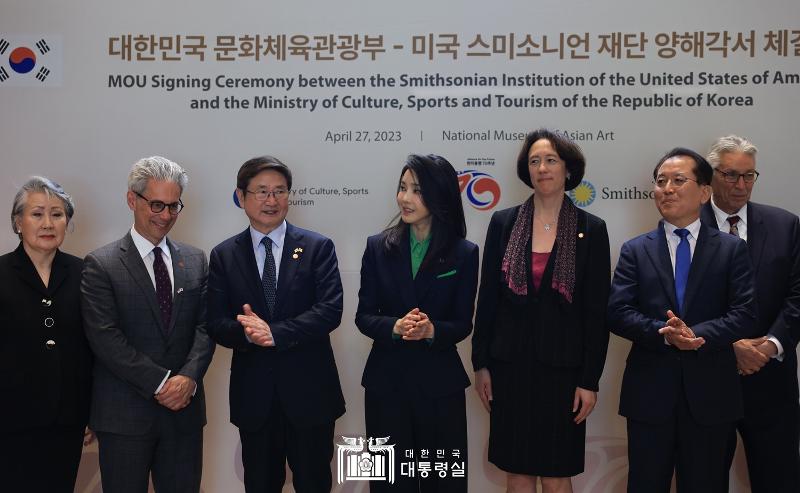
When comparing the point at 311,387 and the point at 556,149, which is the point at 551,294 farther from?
the point at 311,387

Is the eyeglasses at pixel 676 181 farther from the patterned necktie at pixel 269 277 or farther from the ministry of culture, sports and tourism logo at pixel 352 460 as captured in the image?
the ministry of culture, sports and tourism logo at pixel 352 460

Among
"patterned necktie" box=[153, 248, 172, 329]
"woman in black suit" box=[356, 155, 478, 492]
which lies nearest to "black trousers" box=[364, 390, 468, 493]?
"woman in black suit" box=[356, 155, 478, 492]

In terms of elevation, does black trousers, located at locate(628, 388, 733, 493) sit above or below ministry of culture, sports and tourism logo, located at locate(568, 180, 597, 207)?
below

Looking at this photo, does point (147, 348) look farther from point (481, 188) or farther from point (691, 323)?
point (691, 323)

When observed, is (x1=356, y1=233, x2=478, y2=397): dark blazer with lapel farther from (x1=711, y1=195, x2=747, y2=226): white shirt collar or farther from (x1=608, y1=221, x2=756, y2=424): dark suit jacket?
(x1=711, y1=195, x2=747, y2=226): white shirt collar

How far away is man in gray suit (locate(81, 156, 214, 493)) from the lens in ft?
9.73

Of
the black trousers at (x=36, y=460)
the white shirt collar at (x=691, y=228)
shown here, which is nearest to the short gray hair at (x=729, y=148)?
the white shirt collar at (x=691, y=228)

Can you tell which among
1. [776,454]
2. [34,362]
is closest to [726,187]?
[776,454]

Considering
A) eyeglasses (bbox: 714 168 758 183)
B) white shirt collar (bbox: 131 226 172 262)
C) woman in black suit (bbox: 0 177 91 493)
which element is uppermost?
eyeglasses (bbox: 714 168 758 183)

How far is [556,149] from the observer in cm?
320

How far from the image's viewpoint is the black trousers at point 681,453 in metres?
2.93

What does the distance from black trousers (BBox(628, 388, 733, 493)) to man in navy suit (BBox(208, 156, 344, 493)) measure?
1.31 metres

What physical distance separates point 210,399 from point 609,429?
2.23 metres

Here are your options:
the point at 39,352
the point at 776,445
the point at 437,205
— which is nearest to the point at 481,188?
the point at 437,205
